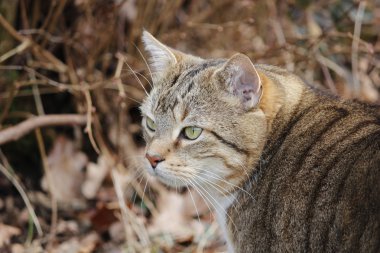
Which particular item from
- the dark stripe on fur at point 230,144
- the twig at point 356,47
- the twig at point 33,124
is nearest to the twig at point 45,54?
the twig at point 33,124

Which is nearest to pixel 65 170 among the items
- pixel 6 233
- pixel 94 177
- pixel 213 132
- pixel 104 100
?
pixel 94 177

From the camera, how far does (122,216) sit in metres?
3.73

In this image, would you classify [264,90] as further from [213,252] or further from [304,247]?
[213,252]

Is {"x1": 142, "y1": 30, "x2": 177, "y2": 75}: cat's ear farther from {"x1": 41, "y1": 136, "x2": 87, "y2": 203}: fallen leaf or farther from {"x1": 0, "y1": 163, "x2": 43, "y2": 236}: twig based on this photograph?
{"x1": 41, "y1": 136, "x2": 87, "y2": 203}: fallen leaf

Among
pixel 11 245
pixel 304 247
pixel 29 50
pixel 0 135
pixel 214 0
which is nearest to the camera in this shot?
pixel 304 247

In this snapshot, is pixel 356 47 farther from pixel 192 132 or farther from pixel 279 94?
pixel 192 132

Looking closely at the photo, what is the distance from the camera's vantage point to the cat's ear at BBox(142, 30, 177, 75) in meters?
3.02

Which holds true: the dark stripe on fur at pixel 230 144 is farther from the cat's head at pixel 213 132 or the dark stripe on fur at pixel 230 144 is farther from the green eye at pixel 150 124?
the green eye at pixel 150 124

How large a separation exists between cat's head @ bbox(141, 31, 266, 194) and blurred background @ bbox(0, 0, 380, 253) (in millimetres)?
1044

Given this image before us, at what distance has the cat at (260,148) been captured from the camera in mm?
2400

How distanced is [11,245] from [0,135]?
0.75m

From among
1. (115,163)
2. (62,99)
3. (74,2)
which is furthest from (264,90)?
(62,99)

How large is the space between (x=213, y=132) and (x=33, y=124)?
1.34 meters

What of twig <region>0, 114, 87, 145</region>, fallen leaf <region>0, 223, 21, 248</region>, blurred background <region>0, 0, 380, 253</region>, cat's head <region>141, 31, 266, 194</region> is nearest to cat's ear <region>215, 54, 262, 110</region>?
cat's head <region>141, 31, 266, 194</region>
